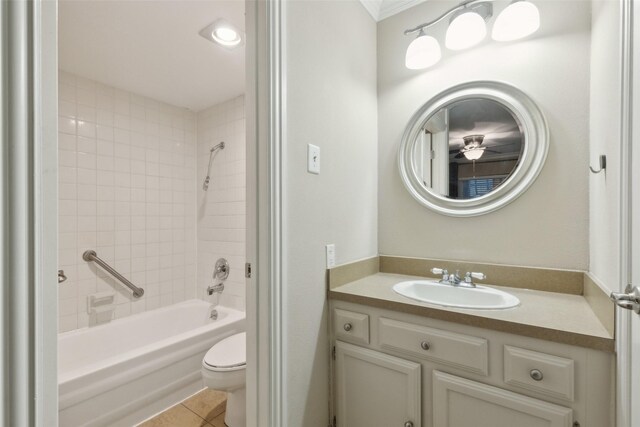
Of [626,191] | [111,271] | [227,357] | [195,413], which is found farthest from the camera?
[111,271]

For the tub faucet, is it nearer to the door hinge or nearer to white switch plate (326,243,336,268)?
white switch plate (326,243,336,268)

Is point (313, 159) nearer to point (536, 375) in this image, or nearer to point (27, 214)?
point (27, 214)

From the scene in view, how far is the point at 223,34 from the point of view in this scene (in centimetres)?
167

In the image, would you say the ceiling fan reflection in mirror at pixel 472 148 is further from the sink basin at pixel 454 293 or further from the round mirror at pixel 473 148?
the sink basin at pixel 454 293

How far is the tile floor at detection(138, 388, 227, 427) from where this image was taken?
5.41 feet

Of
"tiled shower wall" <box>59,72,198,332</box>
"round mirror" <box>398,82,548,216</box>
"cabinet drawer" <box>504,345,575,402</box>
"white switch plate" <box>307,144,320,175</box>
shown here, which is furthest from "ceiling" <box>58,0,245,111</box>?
"cabinet drawer" <box>504,345,575,402</box>

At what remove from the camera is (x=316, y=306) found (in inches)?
48.1

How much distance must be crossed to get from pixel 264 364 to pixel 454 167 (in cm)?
130

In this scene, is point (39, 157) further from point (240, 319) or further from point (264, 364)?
point (240, 319)

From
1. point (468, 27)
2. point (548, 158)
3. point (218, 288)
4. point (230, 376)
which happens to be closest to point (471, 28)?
point (468, 27)

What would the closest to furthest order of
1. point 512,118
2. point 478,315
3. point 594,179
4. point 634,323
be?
point 634,323 → point 478,315 → point 594,179 → point 512,118

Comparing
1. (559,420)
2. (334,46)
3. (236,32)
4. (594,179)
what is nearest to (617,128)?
(594,179)

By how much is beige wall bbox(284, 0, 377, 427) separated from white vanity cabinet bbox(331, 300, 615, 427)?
0.15 meters

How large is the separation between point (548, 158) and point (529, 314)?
753 millimetres
